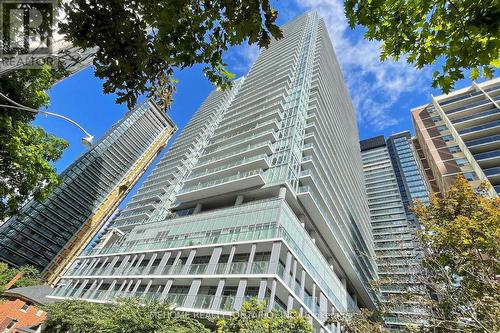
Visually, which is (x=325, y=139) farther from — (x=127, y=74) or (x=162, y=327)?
(x=127, y=74)

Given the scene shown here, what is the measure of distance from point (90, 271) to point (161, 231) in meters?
11.8

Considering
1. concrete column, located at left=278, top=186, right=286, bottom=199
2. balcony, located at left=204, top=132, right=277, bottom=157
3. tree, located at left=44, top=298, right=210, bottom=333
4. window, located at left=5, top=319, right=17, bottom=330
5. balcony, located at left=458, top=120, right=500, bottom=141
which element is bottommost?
window, located at left=5, top=319, right=17, bottom=330

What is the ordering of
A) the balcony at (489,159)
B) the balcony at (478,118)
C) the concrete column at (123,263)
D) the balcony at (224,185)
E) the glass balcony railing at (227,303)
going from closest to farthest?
1. the glass balcony railing at (227,303)
2. the concrete column at (123,263)
3. the balcony at (224,185)
4. the balcony at (489,159)
5. the balcony at (478,118)

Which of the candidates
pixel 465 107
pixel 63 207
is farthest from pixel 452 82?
pixel 63 207

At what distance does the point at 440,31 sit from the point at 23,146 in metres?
12.0

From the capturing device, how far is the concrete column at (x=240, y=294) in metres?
18.9

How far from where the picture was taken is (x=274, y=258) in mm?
21516

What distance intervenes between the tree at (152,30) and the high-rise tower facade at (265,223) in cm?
1237

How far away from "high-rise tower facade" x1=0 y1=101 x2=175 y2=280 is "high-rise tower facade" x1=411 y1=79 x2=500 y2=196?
67.7 meters

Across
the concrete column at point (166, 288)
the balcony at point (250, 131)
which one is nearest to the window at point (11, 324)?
the concrete column at point (166, 288)

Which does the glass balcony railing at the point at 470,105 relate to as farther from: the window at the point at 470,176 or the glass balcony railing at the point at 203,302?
the glass balcony railing at the point at 203,302

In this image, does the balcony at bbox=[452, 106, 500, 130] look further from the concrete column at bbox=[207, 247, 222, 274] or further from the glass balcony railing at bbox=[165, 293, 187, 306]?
the glass balcony railing at bbox=[165, 293, 187, 306]

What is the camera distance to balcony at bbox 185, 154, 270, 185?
3419cm

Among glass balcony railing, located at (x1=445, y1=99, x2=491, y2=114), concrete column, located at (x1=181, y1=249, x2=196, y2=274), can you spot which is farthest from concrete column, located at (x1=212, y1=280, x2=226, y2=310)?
glass balcony railing, located at (x1=445, y1=99, x2=491, y2=114)
